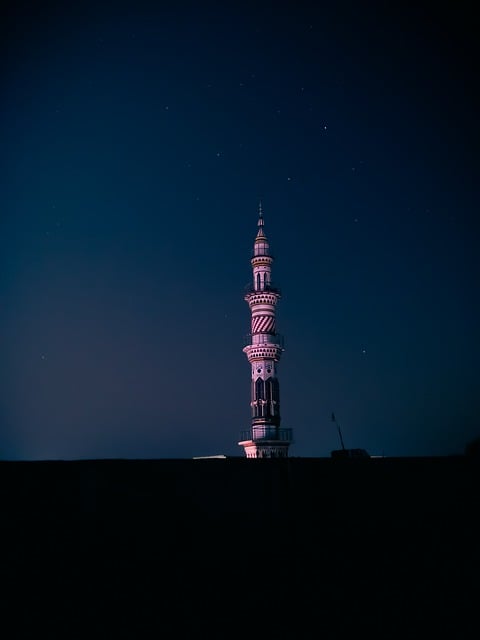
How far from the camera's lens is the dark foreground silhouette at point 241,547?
3014 mm

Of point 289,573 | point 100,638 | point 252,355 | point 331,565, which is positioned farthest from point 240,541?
point 252,355

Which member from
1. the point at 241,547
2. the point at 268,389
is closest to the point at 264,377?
the point at 268,389

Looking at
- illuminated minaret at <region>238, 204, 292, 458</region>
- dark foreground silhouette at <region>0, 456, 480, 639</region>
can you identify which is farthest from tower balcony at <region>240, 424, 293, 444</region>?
dark foreground silhouette at <region>0, 456, 480, 639</region>

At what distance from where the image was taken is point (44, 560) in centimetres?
301

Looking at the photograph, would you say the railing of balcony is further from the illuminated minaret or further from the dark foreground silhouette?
the dark foreground silhouette

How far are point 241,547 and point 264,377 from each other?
42420 millimetres

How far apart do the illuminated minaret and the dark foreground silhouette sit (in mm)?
40872

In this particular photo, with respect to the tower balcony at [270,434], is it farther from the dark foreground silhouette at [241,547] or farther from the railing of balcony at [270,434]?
the dark foreground silhouette at [241,547]

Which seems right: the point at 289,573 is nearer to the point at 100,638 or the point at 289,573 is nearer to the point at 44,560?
the point at 100,638

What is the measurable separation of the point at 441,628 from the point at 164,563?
145 centimetres

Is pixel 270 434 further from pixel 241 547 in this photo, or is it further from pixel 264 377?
pixel 241 547

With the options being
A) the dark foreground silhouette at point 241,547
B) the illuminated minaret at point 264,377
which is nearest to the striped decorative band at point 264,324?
the illuminated minaret at point 264,377

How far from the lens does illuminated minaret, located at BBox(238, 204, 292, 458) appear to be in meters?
44.7

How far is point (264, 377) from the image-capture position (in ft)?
149
